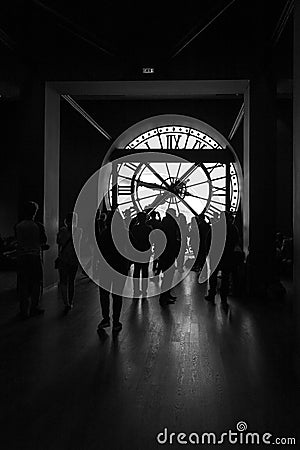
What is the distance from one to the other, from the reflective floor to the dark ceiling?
13.3 feet

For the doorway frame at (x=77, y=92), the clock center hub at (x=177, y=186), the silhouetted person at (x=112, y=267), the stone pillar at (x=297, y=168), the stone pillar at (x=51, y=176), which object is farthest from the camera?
the clock center hub at (x=177, y=186)

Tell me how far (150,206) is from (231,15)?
9120mm

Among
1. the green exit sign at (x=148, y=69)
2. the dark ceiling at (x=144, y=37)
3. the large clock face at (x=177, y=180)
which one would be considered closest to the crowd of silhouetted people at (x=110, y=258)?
the green exit sign at (x=148, y=69)

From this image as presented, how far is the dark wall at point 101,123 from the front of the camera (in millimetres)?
15555

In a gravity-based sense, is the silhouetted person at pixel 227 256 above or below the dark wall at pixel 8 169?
below

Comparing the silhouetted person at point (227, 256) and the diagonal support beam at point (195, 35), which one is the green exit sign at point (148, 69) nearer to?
the diagonal support beam at point (195, 35)

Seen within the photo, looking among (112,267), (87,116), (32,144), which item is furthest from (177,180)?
(112,267)

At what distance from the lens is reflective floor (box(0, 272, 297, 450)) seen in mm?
3629

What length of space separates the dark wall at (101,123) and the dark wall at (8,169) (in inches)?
49.5

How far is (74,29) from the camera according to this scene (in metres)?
8.93

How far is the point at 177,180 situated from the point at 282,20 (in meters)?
9.02

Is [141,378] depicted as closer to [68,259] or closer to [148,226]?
[68,259]

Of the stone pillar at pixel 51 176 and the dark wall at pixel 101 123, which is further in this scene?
the dark wall at pixel 101 123

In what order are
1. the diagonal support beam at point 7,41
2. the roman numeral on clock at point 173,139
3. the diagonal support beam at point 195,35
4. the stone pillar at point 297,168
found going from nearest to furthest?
1. the stone pillar at point 297,168
2. the diagonal support beam at point 195,35
3. the diagonal support beam at point 7,41
4. the roman numeral on clock at point 173,139
